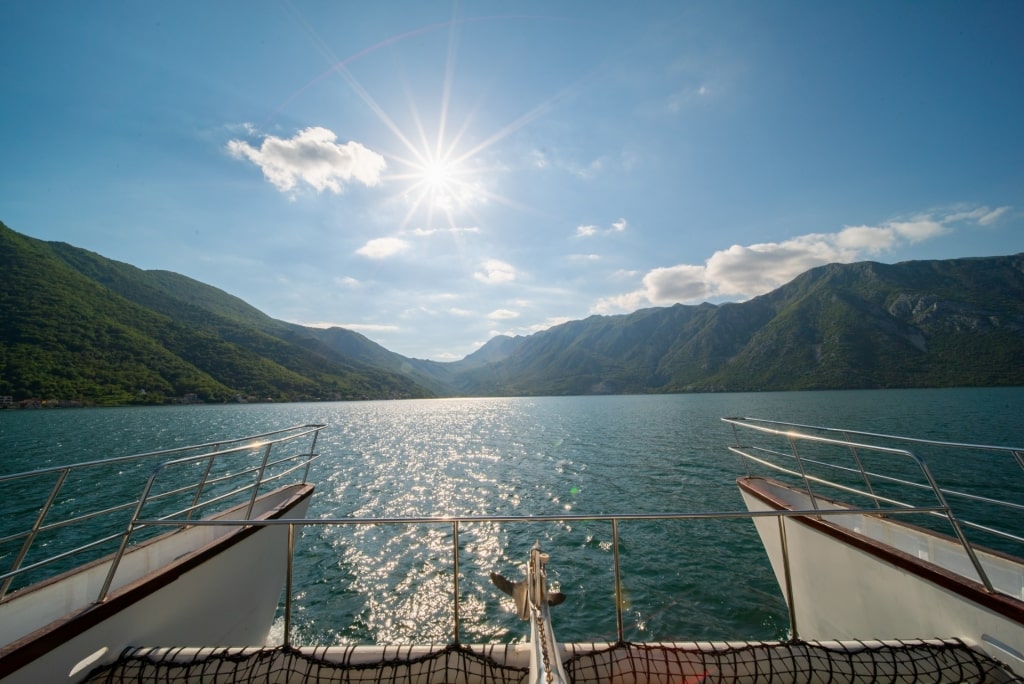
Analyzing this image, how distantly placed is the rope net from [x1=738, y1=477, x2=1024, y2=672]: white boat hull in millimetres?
379

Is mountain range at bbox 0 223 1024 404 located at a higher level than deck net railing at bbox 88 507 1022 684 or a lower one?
higher

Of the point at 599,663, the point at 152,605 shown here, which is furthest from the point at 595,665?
the point at 152,605

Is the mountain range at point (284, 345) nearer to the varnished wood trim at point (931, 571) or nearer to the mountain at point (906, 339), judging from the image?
the mountain at point (906, 339)

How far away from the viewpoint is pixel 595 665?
3.07 m

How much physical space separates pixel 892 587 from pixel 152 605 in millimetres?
7704

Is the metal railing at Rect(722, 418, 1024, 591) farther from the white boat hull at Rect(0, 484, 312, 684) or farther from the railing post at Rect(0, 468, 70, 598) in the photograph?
the railing post at Rect(0, 468, 70, 598)

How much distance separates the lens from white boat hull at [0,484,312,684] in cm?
311

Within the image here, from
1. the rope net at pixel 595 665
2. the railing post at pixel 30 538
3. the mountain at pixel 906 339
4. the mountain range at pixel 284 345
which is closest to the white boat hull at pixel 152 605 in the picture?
the rope net at pixel 595 665

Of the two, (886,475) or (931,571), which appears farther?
(886,475)

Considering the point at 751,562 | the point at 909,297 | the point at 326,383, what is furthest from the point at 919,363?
the point at 326,383

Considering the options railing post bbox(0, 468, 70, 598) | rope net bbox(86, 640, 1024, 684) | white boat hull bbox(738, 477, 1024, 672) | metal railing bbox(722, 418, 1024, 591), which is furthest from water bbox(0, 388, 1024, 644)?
railing post bbox(0, 468, 70, 598)

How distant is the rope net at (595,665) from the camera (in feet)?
9.90

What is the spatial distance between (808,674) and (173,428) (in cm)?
6393

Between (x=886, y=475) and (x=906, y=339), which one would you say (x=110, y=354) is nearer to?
(x=886, y=475)
